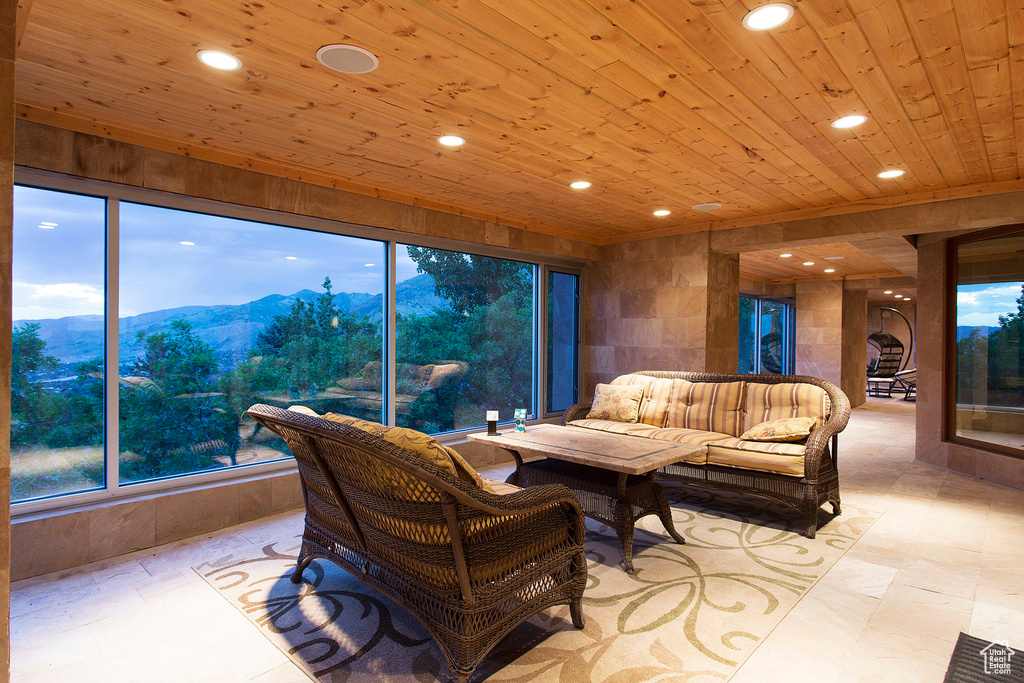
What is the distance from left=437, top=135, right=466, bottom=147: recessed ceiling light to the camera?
3.20 metres

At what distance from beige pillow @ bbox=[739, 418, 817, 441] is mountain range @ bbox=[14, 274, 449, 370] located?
3031 millimetres

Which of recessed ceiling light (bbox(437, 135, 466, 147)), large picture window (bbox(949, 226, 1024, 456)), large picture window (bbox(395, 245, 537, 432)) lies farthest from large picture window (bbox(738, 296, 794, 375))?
recessed ceiling light (bbox(437, 135, 466, 147))

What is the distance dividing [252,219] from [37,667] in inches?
110

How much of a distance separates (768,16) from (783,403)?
3.03 metres

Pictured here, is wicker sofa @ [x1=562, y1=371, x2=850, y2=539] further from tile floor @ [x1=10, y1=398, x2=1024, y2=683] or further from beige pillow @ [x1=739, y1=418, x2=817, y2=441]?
tile floor @ [x1=10, y1=398, x2=1024, y2=683]

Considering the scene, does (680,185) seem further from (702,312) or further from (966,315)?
(966,315)

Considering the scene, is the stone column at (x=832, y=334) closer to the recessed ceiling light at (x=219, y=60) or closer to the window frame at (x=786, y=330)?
the window frame at (x=786, y=330)

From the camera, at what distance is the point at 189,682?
195 cm

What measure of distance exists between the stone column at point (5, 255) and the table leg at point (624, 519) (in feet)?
8.02

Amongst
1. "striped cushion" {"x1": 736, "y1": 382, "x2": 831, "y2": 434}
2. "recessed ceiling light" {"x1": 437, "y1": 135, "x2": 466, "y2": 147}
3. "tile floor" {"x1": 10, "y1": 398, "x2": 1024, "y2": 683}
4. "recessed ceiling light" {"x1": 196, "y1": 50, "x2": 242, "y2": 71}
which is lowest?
"tile floor" {"x1": 10, "y1": 398, "x2": 1024, "y2": 683}

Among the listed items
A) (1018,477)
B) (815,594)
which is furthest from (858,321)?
(815,594)

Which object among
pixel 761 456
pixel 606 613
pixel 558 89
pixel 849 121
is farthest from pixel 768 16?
pixel 761 456

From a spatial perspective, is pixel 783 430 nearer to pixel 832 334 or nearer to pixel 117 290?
pixel 117 290

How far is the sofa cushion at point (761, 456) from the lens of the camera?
3.48 meters
